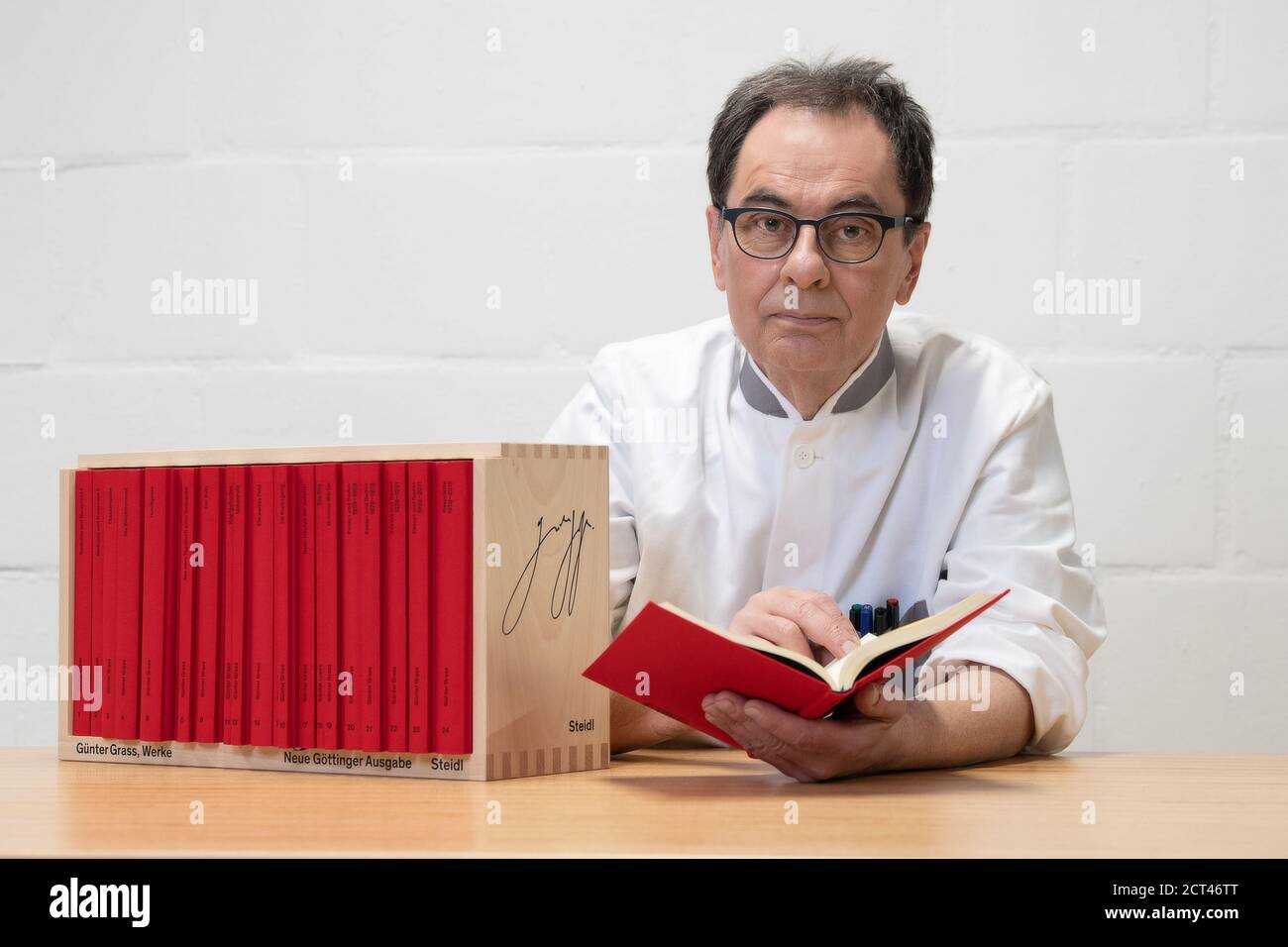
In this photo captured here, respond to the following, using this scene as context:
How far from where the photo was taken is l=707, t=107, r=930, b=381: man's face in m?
1.50

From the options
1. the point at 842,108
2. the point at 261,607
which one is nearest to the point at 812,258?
the point at 842,108

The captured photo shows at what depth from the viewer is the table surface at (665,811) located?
2.79ft

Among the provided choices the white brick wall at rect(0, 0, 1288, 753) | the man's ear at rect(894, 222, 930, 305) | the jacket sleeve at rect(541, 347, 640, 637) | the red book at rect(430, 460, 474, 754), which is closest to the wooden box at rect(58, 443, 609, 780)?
the red book at rect(430, 460, 474, 754)

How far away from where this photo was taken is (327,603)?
1.18 metres

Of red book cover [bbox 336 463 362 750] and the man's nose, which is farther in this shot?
the man's nose

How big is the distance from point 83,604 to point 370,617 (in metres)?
0.35

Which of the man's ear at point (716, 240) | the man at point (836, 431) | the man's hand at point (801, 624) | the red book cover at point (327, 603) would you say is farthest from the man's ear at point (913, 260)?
the red book cover at point (327, 603)

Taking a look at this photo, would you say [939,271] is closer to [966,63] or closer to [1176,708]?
[966,63]

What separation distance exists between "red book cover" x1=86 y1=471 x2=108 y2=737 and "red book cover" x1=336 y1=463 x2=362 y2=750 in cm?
29

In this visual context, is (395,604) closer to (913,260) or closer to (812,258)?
(812,258)

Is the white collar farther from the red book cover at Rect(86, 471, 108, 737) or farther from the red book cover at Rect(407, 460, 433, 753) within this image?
the red book cover at Rect(86, 471, 108, 737)
